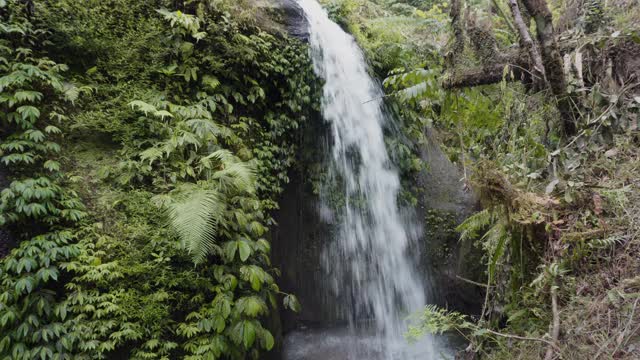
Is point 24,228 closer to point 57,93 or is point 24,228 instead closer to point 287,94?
point 57,93

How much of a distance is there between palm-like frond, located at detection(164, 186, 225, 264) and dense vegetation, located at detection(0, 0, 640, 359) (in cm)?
2

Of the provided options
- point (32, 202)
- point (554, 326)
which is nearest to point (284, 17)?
point (32, 202)

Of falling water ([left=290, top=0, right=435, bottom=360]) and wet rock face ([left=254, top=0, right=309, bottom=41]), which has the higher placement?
wet rock face ([left=254, top=0, right=309, bottom=41])

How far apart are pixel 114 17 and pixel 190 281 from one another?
135 inches

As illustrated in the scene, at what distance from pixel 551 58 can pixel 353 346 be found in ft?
13.8

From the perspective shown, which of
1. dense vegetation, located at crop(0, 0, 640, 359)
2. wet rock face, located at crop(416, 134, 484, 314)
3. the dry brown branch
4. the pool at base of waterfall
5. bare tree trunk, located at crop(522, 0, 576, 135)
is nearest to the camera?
the dry brown branch

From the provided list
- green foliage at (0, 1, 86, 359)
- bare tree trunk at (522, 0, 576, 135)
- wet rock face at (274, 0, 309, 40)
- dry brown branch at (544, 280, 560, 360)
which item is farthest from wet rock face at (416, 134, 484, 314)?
green foliage at (0, 1, 86, 359)

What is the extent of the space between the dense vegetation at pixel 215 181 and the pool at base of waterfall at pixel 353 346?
84cm

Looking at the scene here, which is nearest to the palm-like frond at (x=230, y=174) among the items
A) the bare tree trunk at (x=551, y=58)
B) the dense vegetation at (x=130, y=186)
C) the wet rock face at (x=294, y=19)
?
the dense vegetation at (x=130, y=186)

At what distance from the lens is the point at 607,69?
13.3ft

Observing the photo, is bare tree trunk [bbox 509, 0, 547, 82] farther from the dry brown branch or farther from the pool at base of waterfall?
the pool at base of waterfall

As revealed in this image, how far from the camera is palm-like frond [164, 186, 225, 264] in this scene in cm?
358

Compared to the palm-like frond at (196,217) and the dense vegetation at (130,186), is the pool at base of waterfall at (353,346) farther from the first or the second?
the palm-like frond at (196,217)

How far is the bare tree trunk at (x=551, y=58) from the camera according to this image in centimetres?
376
